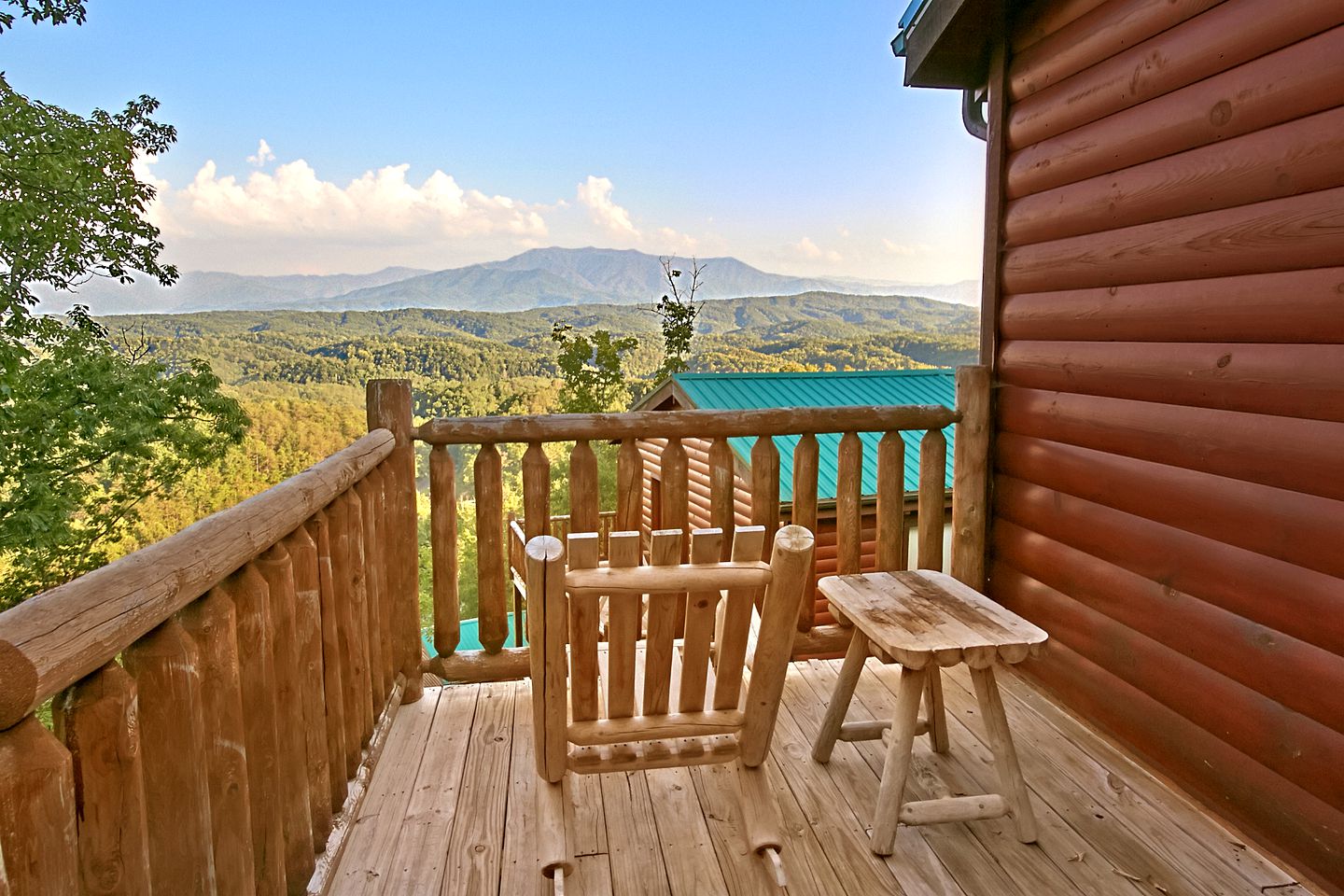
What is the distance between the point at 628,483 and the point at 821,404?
15.6ft

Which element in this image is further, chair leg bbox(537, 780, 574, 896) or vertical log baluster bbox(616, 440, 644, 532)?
vertical log baluster bbox(616, 440, 644, 532)

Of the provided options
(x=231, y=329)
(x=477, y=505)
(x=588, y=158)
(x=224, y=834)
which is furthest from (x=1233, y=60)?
(x=588, y=158)

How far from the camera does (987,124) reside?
3.01m

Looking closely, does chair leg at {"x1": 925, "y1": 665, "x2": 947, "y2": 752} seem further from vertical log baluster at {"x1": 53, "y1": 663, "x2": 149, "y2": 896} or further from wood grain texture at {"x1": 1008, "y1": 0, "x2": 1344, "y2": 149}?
vertical log baluster at {"x1": 53, "y1": 663, "x2": 149, "y2": 896}

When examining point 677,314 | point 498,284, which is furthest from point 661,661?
point 498,284

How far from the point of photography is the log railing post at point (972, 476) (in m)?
2.95

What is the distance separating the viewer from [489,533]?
2.69m

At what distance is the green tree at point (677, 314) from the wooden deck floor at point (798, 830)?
1446 centimetres

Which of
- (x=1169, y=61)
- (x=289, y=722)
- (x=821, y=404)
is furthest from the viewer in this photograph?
(x=821, y=404)

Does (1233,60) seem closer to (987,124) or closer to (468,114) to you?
(987,124)

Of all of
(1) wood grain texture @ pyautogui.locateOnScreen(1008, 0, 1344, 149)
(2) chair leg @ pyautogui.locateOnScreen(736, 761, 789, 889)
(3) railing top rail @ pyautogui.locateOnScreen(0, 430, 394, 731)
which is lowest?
(2) chair leg @ pyautogui.locateOnScreen(736, 761, 789, 889)

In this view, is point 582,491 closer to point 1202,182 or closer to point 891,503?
point 891,503

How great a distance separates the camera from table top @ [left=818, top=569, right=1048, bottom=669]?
185 centimetres

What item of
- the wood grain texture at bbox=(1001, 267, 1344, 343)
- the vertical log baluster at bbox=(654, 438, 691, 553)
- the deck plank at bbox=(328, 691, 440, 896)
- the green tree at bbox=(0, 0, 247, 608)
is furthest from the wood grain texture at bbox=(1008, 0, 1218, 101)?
the green tree at bbox=(0, 0, 247, 608)
